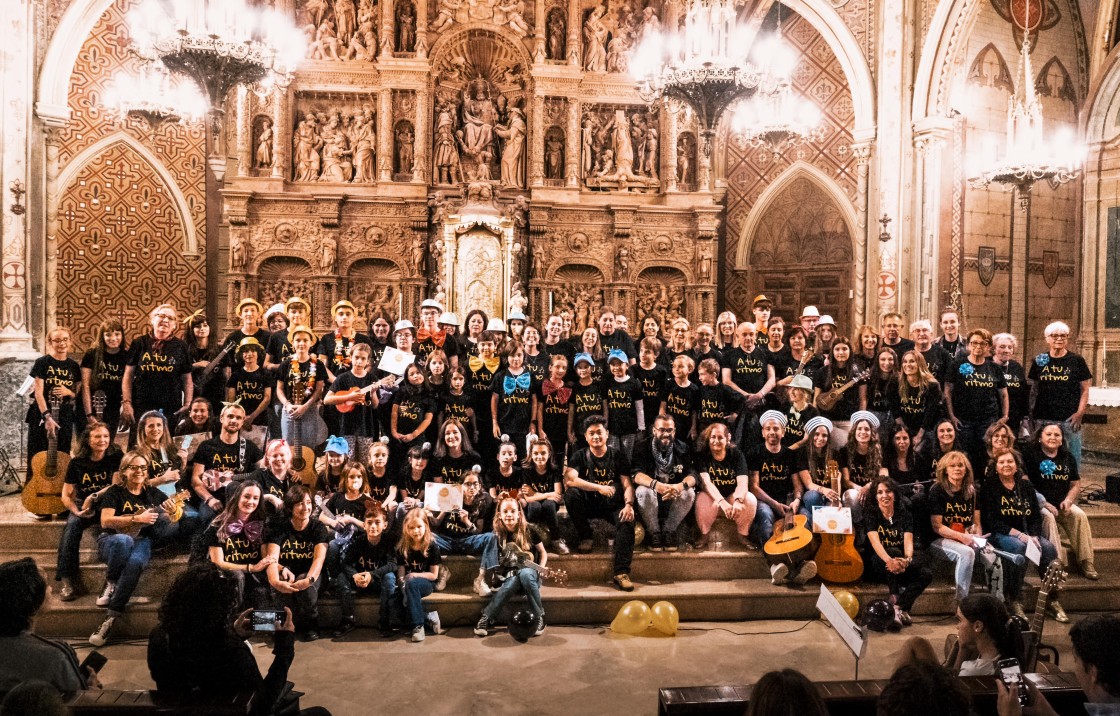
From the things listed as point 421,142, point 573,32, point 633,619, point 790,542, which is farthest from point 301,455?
point 573,32

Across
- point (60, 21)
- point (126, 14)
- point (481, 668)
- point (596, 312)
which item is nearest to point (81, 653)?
point (481, 668)

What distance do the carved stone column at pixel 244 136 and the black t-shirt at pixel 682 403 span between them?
7.85 meters

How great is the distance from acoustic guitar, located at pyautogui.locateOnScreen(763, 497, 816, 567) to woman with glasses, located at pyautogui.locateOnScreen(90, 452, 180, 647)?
4279mm

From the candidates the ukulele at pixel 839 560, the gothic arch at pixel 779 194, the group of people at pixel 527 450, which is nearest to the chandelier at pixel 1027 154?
the group of people at pixel 527 450

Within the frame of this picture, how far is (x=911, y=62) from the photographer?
10117 mm

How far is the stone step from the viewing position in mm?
5520

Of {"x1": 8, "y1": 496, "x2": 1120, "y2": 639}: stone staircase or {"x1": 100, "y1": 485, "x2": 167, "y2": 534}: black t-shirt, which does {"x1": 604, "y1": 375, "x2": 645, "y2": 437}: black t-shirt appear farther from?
{"x1": 100, "y1": 485, "x2": 167, "y2": 534}: black t-shirt

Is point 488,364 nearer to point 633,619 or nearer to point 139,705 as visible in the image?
point 633,619

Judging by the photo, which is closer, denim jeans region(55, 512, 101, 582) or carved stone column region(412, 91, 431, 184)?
denim jeans region(55, 512, 101, 582)

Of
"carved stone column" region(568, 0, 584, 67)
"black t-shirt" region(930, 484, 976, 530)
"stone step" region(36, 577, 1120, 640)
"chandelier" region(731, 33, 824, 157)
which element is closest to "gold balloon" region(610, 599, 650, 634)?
"stone step" region(36, 577, 1120, 640)

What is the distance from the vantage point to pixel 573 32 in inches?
498

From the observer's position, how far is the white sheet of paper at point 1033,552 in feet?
18.9

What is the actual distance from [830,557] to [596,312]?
271 inches

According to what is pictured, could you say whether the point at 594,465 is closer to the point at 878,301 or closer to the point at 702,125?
the point at 702,125
